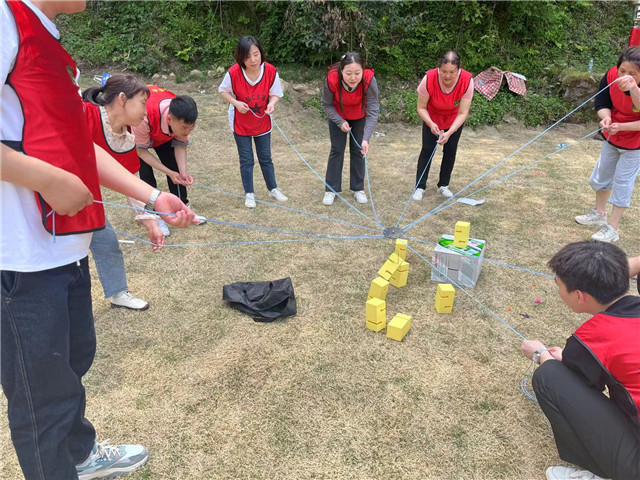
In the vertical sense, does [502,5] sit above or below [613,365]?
above

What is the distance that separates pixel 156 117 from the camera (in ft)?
12.0

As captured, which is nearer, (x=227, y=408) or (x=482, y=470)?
(x=482, y=470)

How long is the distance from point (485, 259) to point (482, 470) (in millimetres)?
1902

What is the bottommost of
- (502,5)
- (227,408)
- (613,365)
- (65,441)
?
(227,408)

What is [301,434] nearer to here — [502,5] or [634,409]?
[634,409]

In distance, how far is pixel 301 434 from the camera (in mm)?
2225

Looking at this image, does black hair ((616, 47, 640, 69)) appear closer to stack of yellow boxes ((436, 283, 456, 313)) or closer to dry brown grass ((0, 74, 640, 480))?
dry brown grass ((0, 74, 640, 480))

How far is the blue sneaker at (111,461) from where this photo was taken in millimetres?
1937

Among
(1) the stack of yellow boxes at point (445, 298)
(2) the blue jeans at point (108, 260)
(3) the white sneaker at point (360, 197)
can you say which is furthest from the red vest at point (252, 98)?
(1) the stack of yellow boxes at point (445, 298)

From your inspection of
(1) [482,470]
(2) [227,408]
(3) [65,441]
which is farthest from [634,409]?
(3) [65,441]

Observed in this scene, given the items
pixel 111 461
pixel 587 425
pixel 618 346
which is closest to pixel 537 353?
pixel 587 425

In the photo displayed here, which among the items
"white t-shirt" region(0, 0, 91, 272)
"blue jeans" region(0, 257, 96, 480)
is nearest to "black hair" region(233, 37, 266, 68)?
"white t-shirt" region(0, 0, 91, 272)

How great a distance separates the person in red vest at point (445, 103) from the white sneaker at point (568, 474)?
3079 millimetres

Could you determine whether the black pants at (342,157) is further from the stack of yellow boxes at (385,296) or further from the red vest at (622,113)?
the red vest at (622,113)
